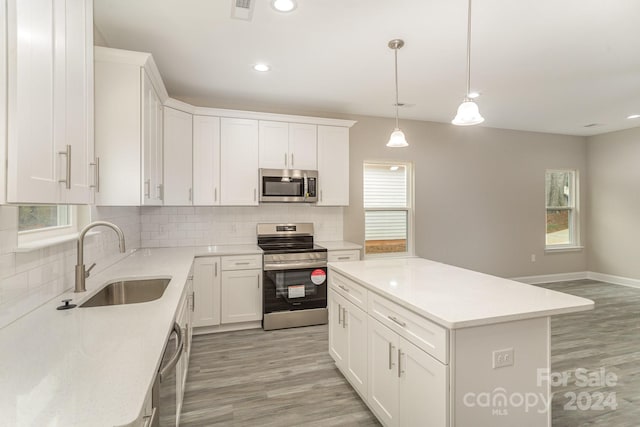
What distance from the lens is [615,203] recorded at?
563 cm

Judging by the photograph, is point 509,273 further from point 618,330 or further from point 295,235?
point 295,235

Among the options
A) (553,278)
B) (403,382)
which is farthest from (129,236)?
(553,278)

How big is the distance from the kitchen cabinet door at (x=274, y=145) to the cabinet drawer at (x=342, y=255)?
1209mm

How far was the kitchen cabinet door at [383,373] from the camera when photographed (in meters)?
1.74

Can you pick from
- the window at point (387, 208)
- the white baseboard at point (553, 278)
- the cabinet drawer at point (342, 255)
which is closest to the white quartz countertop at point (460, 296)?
the cabinet drawer at point (342, 255)

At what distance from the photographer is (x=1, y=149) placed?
86 centimetres

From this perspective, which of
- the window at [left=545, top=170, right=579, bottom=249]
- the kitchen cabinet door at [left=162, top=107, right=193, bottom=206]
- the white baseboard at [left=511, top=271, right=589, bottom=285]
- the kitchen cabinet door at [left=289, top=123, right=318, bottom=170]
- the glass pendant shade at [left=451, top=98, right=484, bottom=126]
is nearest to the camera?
the glass pendant shade at [left=451, top=98, right=484, bottom=126]

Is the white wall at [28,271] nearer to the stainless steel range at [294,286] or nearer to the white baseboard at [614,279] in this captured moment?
the stainless steel range at [294,286]

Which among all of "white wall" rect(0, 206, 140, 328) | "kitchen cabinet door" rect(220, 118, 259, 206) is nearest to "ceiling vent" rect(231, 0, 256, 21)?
"kitchen cabinet door" rect(220, 118, 259, 206)

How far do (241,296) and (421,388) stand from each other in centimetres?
244

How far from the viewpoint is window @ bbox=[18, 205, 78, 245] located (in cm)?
159

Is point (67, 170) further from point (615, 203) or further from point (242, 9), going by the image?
point (615, 203)

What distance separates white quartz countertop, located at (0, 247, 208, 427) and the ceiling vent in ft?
6.17

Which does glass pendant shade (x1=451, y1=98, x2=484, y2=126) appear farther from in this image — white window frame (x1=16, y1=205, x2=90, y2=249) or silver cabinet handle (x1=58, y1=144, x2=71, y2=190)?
white window frame (x1=16, y1=205, x2=90, y2=249)
